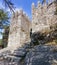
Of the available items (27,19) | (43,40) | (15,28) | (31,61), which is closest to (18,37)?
(15,28)

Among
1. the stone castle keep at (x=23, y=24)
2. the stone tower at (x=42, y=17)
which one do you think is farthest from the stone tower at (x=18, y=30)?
the stone tower at (x=42, y=17)

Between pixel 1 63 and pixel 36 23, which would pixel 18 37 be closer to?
pixel 36 23

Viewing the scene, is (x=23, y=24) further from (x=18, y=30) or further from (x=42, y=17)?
(x=42, y=17)

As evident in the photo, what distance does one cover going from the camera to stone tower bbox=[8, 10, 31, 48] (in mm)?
20000

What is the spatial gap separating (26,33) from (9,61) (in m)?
10.4

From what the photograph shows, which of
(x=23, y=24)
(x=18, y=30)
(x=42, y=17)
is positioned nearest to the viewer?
(x=42, y=17)

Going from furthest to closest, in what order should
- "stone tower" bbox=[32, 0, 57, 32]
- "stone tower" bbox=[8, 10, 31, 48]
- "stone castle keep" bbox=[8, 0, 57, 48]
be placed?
"stone tower" bbox=[8, 10, 31, 48] → "stone castle keep" bbox=[8, 0, 57, 48] → "stone tower" bbox=[32, 0, 57, 32]

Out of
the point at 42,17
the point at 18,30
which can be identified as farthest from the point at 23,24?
the point at 42,17

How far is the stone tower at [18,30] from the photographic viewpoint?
20.0 metres

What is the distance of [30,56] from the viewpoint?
9.29 m

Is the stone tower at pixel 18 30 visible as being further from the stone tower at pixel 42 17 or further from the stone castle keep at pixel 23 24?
the stone tower at pixel 42 17

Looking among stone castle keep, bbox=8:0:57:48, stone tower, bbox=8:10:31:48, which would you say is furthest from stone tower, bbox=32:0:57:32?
stone tower, bbox=8:10:31:48

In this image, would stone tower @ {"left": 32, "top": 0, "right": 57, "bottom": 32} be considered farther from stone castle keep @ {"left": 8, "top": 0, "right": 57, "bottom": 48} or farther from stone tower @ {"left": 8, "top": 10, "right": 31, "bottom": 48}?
stone tower @ {"left": 8, "top": 10, "right": 31, "bottom": 48}

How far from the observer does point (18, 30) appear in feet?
66.6
